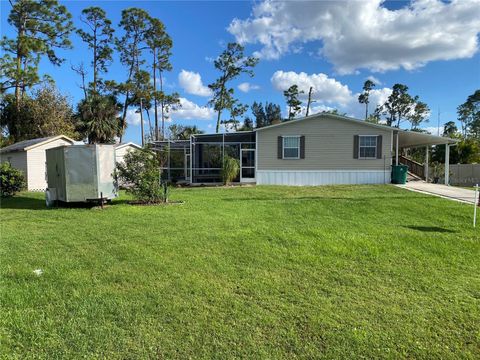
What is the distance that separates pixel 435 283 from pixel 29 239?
6.73 metres

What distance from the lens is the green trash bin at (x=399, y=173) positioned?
17469 millimetres

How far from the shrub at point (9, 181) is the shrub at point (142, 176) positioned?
6.33 meters

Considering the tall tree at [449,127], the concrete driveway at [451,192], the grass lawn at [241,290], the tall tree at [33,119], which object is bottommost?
the grass lawn at [241,290]

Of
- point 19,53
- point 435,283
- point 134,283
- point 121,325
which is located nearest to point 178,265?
point 134,283

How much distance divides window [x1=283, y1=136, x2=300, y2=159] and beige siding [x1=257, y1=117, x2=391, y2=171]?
232 mm

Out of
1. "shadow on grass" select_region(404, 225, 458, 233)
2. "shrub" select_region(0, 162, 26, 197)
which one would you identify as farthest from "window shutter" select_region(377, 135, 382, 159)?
"shrub" select_region(0, 162, 26, 197)

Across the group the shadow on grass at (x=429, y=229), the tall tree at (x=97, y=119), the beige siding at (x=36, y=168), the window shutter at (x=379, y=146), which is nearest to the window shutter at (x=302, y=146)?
the window shutter at (x=379, y=146)

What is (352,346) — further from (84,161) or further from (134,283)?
(84,161)

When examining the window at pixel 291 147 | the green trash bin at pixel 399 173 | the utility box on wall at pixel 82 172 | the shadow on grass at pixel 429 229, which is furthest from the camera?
the window at pixel 291 147

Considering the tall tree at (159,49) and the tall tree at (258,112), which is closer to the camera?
the tall tree at (159,49)

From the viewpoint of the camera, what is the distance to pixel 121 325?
3084mm

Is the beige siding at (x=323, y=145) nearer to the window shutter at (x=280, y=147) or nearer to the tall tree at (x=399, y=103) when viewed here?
the window shutter at (x=280, y=147)

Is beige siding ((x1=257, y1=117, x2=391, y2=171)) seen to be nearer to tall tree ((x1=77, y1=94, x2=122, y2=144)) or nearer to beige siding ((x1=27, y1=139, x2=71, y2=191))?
beige siding ((x1=27, y1=139, x2=71, y2=191))

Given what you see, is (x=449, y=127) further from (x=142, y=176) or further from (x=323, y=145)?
(x=142, y=176)
